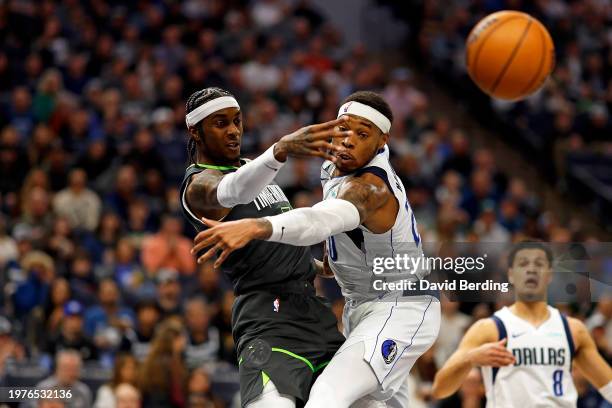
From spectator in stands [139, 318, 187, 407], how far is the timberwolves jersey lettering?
10.9 ft

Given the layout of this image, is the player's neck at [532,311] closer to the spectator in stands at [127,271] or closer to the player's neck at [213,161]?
the player's neck at [213,161]

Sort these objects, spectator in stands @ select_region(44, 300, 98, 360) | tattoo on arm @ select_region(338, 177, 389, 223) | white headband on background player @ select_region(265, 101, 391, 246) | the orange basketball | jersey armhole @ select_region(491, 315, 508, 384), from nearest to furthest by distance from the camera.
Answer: white headband on background player @ select_region(265, 101, 391, 246) < tattoo on arm @ select_region(338, 177, 389, 223) < jersey armhole @ select_region(491, 315, 508, 384) < the orange basketball < spectator in stands @ select_region(44, 300, 98, 360)

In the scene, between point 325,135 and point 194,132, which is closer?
point 325,135

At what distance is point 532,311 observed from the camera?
680 cm

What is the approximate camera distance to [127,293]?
10492 millimetres

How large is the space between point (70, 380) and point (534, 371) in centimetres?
372

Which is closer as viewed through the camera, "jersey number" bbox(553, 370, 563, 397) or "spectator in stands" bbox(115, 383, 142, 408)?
"jersey number" bbox(553, 370, 563, 397)

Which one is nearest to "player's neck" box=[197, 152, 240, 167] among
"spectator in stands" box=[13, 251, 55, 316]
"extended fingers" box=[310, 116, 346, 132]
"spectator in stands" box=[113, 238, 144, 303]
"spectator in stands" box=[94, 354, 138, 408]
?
"extended fingers" box=[310, 116, 346, 132]

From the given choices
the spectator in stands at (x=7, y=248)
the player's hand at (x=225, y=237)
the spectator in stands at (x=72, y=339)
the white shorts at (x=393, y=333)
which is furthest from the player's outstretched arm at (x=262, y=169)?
the spectator in stands at (x=7, y=248)

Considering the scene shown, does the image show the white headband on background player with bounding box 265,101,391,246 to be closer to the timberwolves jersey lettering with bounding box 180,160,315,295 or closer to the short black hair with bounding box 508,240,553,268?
the timberwolves jersey lettering with bounding box 180,160,315,295

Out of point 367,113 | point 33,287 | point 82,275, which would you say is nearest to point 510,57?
point 367,113

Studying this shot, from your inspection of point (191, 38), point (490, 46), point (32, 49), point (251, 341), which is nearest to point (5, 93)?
point (32, 49)

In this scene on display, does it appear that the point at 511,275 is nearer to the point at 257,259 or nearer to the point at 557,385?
the point at 557,385

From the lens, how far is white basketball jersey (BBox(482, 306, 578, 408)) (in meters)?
6.57
